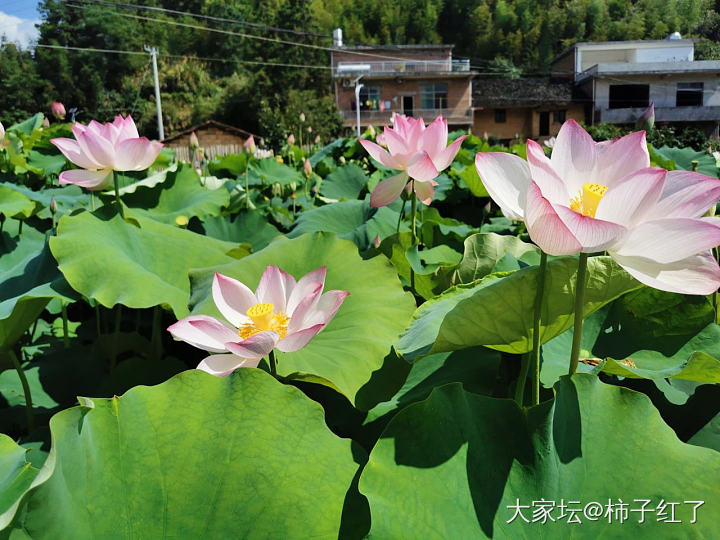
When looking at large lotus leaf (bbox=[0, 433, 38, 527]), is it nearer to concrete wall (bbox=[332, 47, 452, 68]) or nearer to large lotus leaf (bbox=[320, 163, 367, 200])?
large lotus leaf (bbox=[320, 163, 367, 200])

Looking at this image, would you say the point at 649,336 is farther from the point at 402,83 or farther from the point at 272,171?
the point at 402,83

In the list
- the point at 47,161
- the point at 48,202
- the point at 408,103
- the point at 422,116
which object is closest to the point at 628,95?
the point at 422,116

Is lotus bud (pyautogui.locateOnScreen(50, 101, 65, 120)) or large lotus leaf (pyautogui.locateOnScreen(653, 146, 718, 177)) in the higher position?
lotus bud (pyautogui.locateOnScreen(50, 101, 65, 120))

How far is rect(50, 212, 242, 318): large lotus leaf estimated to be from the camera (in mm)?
933

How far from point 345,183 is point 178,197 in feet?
3.40

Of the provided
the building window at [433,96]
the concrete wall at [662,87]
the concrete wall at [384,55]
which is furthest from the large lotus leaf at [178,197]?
the concrete wall at [384,55]

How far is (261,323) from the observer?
0.68 metres

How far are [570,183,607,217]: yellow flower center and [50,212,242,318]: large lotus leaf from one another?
25.7 inches

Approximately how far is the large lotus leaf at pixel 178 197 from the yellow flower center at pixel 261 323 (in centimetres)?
108

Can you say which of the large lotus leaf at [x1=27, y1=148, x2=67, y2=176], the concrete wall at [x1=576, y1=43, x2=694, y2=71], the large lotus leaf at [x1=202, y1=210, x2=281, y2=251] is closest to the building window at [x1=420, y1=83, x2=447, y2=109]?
the concrete wall at [x1=576, y1=43, x2=694, y2=71]

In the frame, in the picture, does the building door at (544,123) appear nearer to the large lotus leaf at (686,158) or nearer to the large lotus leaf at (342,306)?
the large lotus leaf at (686,158)

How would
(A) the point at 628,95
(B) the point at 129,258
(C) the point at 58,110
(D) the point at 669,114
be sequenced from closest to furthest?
(B) the point at 129,258
(C) the point at 58,110
(D) the point at 669,114
(A) the point at 628,95

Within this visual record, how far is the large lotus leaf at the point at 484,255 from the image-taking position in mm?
825

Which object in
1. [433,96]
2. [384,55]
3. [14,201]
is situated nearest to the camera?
[14,201]
